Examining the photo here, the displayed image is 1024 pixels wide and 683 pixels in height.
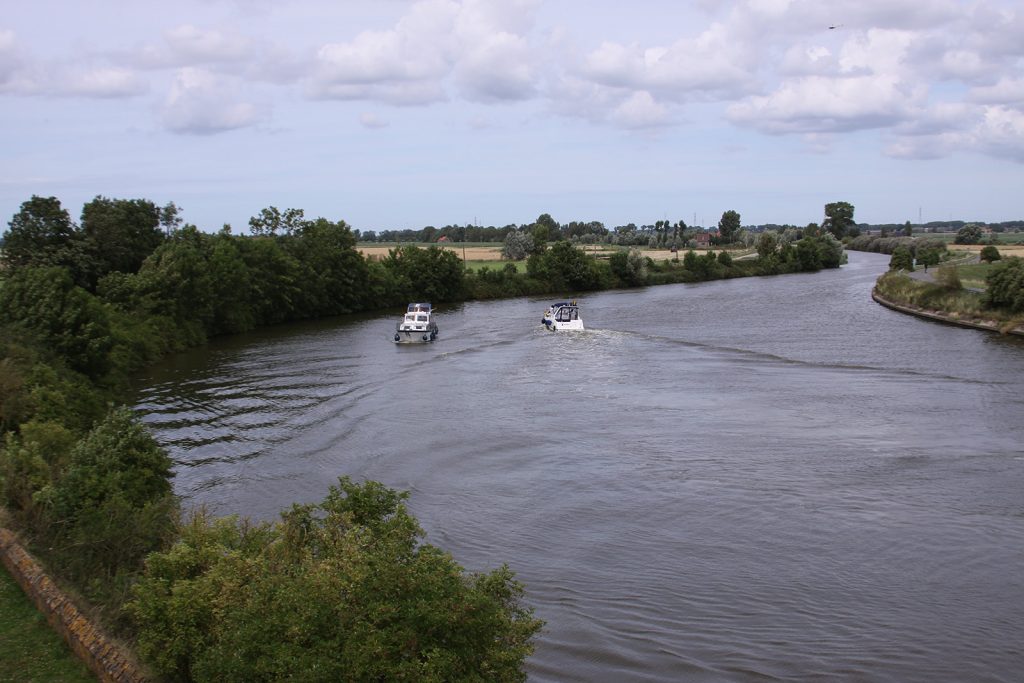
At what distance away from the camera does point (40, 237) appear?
48938 mm

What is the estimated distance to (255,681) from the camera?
322 inches

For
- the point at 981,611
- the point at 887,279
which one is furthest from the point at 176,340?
the point at 887,279

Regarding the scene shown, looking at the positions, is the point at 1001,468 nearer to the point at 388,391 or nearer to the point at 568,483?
the point at 568,483

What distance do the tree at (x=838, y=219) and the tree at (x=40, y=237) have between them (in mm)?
163592

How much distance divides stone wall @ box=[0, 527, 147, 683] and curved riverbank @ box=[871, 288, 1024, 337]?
152 ft

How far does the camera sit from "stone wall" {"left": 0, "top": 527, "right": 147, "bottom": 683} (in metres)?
9.42

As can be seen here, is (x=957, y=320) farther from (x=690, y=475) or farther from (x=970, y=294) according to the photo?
(x=690, y=475)

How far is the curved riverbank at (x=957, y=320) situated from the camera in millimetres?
46031

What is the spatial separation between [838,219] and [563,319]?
5907 inches

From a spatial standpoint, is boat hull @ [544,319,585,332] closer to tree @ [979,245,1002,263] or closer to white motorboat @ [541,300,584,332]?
white motorboat @ [541,300,584,332]

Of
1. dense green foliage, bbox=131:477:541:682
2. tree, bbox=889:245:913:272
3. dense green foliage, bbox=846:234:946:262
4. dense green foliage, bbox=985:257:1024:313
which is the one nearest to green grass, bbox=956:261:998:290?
dense green foliage, bbox=985:257:1024:313

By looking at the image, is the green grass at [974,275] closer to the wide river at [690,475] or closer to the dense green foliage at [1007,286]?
the dense green foliage at [1007,286]

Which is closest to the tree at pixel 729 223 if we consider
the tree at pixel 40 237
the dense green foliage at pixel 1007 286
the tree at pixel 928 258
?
the tree at pixel 928 258

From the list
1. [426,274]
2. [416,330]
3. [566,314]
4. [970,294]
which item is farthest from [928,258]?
[416,330]
